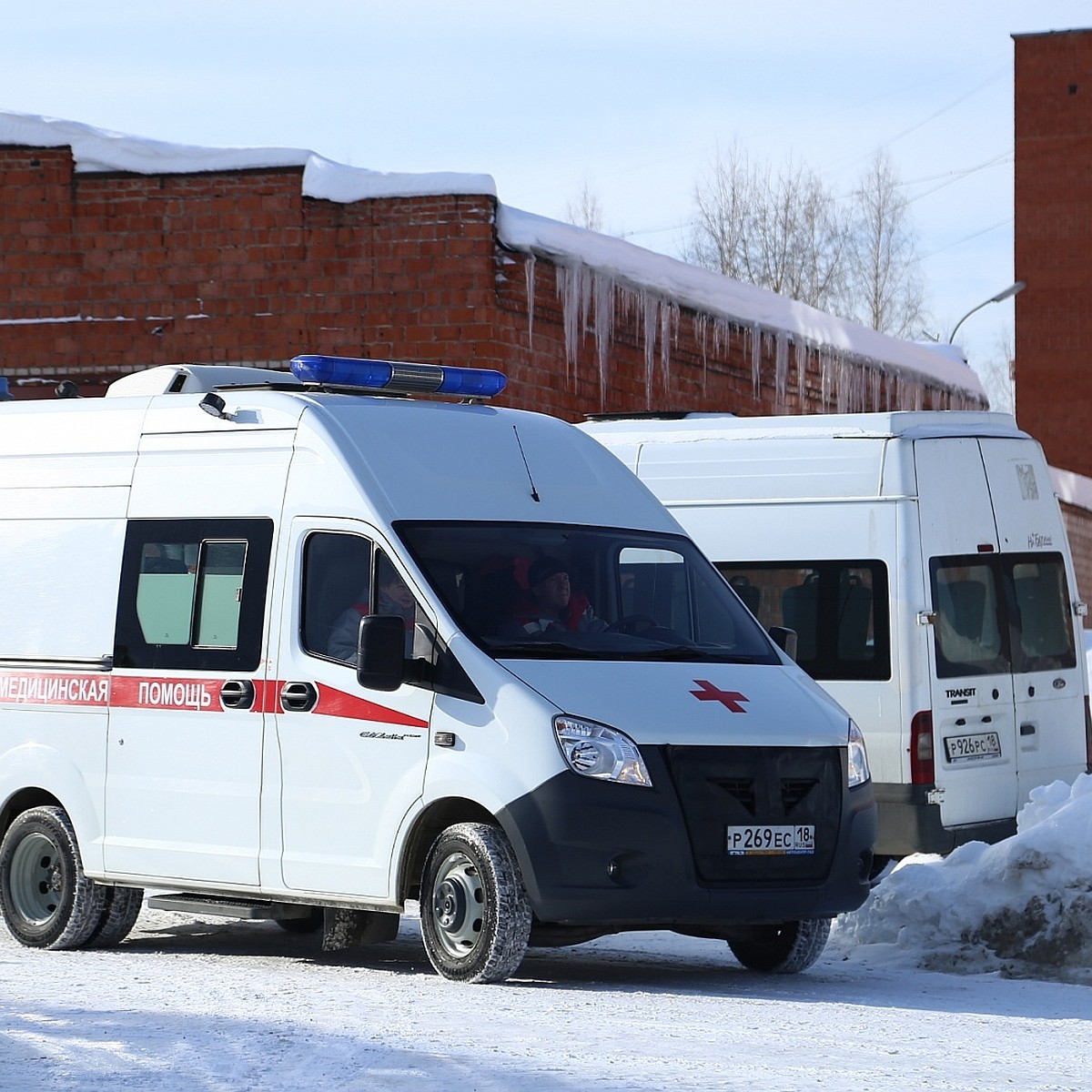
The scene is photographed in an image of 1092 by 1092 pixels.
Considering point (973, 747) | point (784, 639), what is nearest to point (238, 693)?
point (784, 639)

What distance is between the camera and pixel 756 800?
28.2 ft

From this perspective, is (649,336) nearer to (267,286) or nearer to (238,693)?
(267,286)

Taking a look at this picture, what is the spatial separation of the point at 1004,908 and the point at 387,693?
9.44ft

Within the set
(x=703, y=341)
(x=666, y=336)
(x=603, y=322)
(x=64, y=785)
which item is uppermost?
(x=703, y=341)

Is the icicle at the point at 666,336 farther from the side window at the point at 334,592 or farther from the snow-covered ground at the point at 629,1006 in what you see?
the side window at the point at 334,592

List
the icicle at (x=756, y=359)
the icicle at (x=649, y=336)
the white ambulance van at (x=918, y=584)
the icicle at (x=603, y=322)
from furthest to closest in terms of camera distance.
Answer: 1. the icicle at (x=756, y=359)
2. the icicle at (x=649, y=336)
3. the icicle at (x=603, y=322)
4. the white ambulance van at (x=918, y=584)

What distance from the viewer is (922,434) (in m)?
12.0

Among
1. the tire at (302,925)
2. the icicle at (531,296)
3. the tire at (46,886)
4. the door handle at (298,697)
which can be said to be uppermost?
the icicle at (531,296)

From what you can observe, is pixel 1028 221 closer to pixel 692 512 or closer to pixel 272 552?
pixel 692 512

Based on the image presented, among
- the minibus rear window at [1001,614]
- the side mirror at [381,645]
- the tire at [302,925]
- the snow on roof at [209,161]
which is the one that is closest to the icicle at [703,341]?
the snow on roof at [209,161]

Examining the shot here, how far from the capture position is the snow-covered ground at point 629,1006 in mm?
6590

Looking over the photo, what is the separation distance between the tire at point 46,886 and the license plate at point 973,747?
4422 mm

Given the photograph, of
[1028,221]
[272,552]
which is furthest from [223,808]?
[1028,221]

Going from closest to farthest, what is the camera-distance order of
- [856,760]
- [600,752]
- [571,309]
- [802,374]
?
[600,752] < [856,760] < [571,309] < [802,374]
